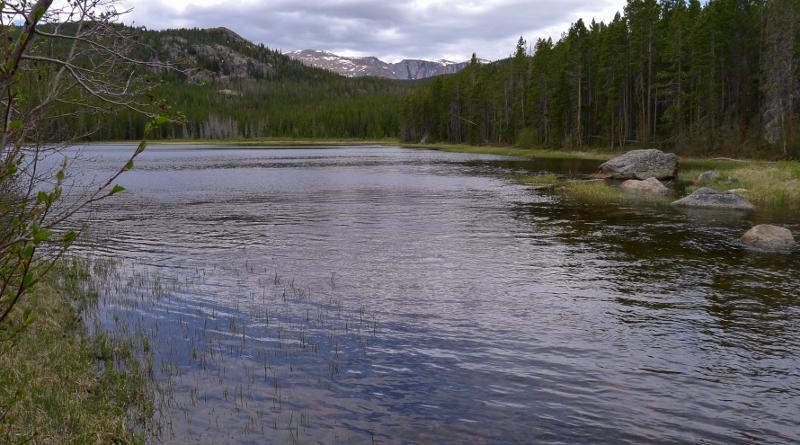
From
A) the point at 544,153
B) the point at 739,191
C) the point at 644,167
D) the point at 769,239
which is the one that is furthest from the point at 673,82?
the point at 769,239

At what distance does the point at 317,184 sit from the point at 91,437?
45362mm

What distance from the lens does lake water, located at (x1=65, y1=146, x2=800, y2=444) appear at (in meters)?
9.64

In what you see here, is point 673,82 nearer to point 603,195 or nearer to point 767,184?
point 767,184

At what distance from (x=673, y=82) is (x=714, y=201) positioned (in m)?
50.3

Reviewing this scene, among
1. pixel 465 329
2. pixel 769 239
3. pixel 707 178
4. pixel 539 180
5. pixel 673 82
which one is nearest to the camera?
pixel 465 329

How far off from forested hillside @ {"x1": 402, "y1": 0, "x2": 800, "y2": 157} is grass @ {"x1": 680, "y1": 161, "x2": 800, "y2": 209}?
18043 mm

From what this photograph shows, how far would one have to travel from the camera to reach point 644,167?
1966 inches

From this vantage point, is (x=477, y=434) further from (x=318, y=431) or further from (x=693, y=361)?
(x=693, y=361)

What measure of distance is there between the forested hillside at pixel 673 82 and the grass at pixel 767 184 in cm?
1804

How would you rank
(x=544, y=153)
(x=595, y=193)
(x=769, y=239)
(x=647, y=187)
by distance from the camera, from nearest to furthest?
(x=769, y=239) → (x=595, y=193) → (x=647, y=187) → (x=544, y=153)

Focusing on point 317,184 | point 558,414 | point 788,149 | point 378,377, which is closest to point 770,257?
point 558,414

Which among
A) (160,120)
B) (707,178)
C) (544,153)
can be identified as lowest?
(707,178)

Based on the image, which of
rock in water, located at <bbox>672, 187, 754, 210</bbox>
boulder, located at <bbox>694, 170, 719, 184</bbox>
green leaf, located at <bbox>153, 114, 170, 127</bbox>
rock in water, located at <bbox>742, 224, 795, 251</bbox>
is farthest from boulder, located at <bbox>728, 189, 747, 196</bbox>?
green leaf, located at <bbox>153, 114, 170, 127</bbox>

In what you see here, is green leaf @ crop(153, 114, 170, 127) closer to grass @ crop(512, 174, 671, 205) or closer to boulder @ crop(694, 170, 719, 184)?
grass @ crop(512, 174, 671, 205)
